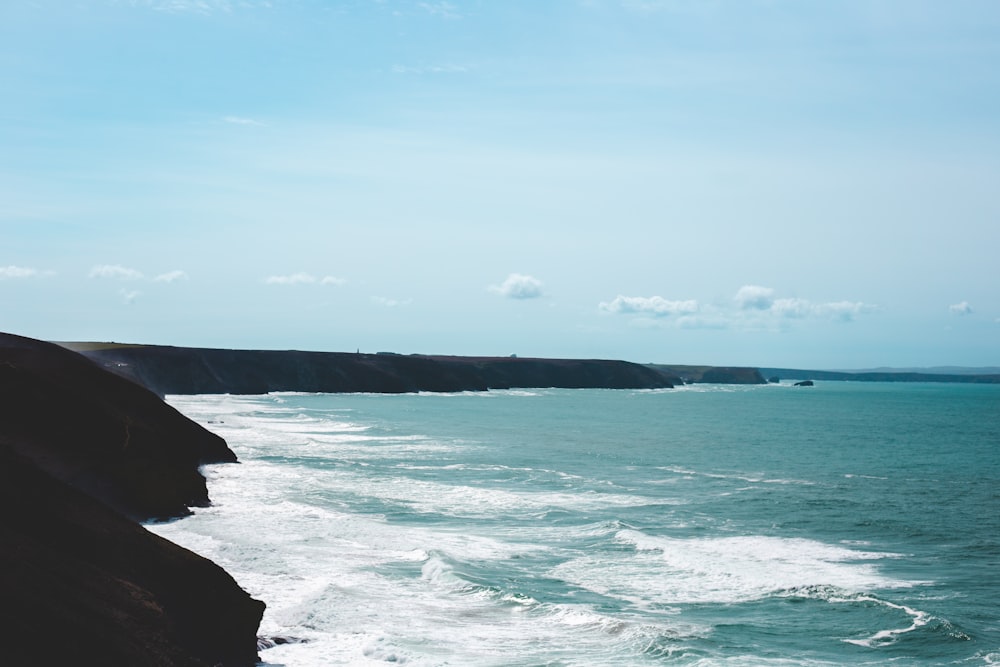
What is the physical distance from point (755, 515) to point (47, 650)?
24338mm

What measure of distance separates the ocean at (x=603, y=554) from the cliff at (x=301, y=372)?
62756 mm

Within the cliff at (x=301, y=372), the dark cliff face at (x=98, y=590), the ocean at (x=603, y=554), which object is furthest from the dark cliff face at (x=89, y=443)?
the cliff at (x=301, y=372)

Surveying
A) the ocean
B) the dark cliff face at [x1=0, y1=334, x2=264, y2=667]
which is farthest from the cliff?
the dark cliff face at [x1=0, y1=334, x2=264, y2=667]

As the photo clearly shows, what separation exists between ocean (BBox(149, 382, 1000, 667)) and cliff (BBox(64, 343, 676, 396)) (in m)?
62.8

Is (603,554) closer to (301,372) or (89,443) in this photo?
(89,443)

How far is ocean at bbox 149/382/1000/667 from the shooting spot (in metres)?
16.4

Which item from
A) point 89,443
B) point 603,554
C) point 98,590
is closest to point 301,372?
point 89,443

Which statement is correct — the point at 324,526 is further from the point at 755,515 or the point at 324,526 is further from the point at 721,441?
the point at 721,441

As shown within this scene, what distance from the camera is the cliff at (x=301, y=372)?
373 feet

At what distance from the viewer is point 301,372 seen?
138 meters

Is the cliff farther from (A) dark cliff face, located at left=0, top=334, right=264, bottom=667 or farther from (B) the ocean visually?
(A) dark cliff face, located at left=0, top=334, right=264, bottom=667

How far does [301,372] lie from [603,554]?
11922cm

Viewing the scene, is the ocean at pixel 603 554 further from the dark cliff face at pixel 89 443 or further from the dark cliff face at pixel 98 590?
the dark cliff face at pixel 98 590

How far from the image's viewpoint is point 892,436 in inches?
2677
